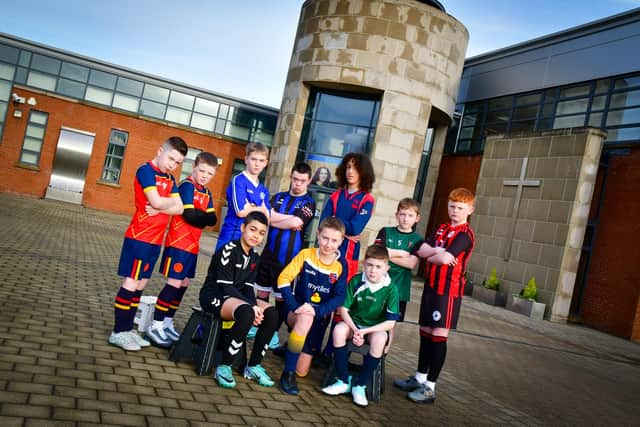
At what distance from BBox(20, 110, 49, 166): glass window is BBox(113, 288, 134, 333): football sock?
22.1 meters

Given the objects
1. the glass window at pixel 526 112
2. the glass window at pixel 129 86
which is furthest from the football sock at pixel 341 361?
the glass window at pixel 129 86

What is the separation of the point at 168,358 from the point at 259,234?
1261mm

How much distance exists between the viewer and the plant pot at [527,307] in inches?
516

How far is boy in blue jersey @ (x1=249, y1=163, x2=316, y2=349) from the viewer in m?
5.00

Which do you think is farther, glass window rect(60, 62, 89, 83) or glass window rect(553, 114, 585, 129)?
glass window rect(60, 62, 89, 83)

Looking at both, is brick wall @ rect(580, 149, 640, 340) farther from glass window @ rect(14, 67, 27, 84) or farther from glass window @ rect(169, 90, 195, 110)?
glass window @ rect(14, 67, 27, 84)

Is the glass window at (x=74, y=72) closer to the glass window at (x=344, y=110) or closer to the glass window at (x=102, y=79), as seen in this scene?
the glass window at (x=102, y=79)

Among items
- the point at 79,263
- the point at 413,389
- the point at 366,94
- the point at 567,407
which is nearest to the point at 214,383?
the point at 413,389

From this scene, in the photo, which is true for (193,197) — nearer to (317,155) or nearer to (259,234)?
(259,234)

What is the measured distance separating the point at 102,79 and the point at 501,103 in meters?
18.2

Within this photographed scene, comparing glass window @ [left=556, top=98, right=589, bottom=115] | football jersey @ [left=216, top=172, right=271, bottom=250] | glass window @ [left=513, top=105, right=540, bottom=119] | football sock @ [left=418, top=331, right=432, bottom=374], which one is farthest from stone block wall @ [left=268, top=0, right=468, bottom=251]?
football jersey @ [left=216, top=172, right=271, bottom=250]

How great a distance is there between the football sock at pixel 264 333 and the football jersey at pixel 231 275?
17 centimetres

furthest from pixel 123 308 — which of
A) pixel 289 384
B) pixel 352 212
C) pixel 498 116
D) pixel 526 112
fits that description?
pixel 498 116

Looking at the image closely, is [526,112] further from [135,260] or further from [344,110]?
[135,260]
